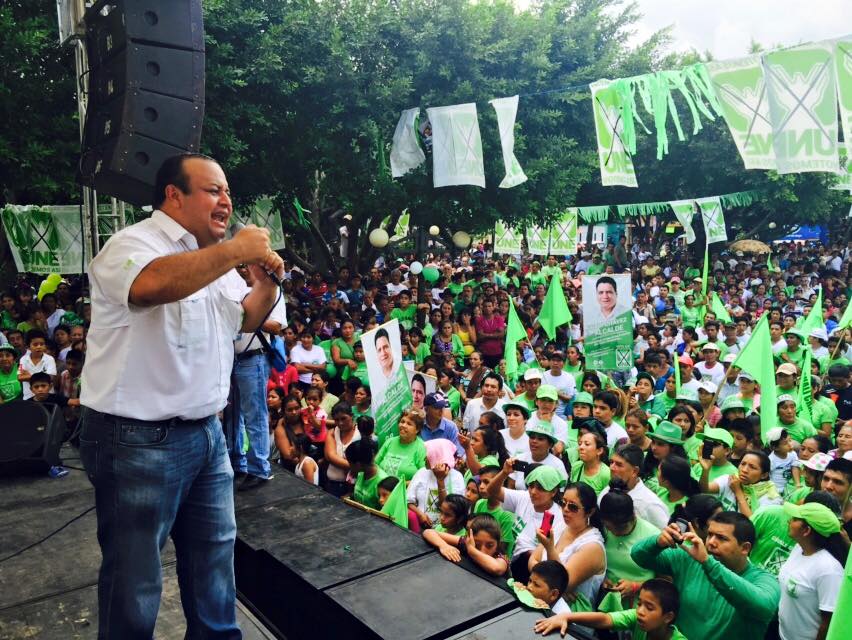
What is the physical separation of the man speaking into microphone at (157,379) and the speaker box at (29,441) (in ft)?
8.84

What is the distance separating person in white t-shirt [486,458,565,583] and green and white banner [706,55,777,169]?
15.2ft

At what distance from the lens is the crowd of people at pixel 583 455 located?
326 cm

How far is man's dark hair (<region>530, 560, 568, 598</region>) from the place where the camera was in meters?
3.32

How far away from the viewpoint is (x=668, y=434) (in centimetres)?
515

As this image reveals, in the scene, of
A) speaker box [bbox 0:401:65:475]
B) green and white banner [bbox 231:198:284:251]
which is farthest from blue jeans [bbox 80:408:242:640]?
green and white banner [bbox 231:198:284:251]

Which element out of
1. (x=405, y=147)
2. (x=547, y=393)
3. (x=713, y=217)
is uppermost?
(x=405, y=147)

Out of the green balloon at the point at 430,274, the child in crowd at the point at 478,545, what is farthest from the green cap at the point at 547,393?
the green balloon at the point at 430,274

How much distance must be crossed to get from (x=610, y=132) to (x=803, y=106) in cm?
229

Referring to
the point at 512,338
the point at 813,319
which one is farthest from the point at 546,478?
the point at 813,319

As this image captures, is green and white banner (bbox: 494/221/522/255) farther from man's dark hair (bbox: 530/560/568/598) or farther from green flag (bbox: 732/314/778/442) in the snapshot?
man's dark hair (bbox: 530/560/568/598)

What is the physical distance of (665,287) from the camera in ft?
48.9

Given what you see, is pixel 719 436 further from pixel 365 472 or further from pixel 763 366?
pixel 365 472

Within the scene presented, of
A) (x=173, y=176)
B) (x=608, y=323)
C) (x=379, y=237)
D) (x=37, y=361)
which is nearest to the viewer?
(x=173, y=176)

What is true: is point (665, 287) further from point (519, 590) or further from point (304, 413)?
point (519, 590)
